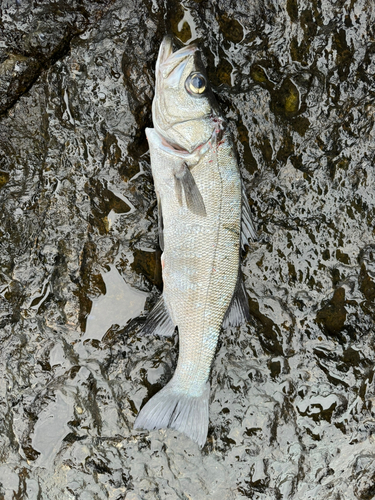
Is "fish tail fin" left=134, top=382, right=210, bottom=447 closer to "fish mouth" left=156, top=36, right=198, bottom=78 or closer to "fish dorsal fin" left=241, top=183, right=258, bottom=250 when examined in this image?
"fish dorsal fin" left=241, top=183, right=258, bottom=250

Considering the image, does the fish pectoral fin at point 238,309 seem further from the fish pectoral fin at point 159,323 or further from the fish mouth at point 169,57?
the fish mouth at point 169,57

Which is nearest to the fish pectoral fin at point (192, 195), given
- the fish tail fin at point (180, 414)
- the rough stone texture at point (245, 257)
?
the rough stone texture at point (245, 257)

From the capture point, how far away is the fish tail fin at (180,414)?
2.96 m

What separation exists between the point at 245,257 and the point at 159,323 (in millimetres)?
931

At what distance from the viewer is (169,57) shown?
118 inches

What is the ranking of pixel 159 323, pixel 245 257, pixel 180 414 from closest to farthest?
pixel 180 414 → pixel 159 323 → pixel 245 257

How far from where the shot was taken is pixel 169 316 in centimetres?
312

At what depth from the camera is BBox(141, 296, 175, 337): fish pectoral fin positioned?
123 inches

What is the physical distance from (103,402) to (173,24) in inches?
126

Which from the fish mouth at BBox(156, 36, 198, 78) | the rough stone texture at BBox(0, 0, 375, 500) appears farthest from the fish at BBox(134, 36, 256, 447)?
the rough stone texture at BBox(0, 0, 375, 500)

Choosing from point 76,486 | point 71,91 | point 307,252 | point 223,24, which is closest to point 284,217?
point 307,252

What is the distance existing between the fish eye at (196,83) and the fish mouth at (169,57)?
0.10m

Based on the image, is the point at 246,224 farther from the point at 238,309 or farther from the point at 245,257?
the point at 238,309

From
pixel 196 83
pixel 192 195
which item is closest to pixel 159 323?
pixel 192 195
